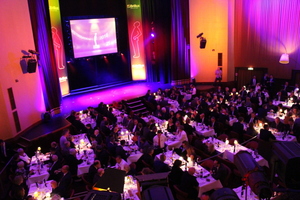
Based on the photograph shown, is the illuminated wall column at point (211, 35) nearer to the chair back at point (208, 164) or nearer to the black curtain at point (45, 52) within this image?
the black curtain at point (45, 52)

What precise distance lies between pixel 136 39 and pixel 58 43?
512 cm

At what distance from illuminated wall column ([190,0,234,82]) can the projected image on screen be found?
5.09 metres

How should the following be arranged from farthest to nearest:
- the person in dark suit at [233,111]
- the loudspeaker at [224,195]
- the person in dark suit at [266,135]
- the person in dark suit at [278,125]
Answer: the person in dark suit at [233,111] → the person in dark suit at [278,125] → the person in dark suit at [266,135] → the loudspeaker at [224,195]

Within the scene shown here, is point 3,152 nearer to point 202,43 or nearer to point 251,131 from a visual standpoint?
point 251,131

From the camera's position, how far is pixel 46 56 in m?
12.6

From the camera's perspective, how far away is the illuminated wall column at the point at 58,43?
14766 mm

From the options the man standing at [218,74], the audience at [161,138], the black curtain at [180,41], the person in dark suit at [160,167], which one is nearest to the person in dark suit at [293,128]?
the audience at [161,138]

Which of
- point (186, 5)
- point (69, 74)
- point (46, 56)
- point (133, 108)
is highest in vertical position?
point (186, 5)

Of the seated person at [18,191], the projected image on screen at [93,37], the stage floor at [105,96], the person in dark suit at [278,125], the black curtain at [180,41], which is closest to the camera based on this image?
the seated person at [18,191]

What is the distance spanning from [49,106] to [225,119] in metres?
7.80

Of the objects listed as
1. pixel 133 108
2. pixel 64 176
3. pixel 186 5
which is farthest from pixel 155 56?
pixel 64 176

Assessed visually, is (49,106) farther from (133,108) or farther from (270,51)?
(270,51)

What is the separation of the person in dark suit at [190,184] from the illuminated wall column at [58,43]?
36.7 ft

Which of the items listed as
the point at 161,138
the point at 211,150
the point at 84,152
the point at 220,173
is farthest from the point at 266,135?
the point at 84,152
